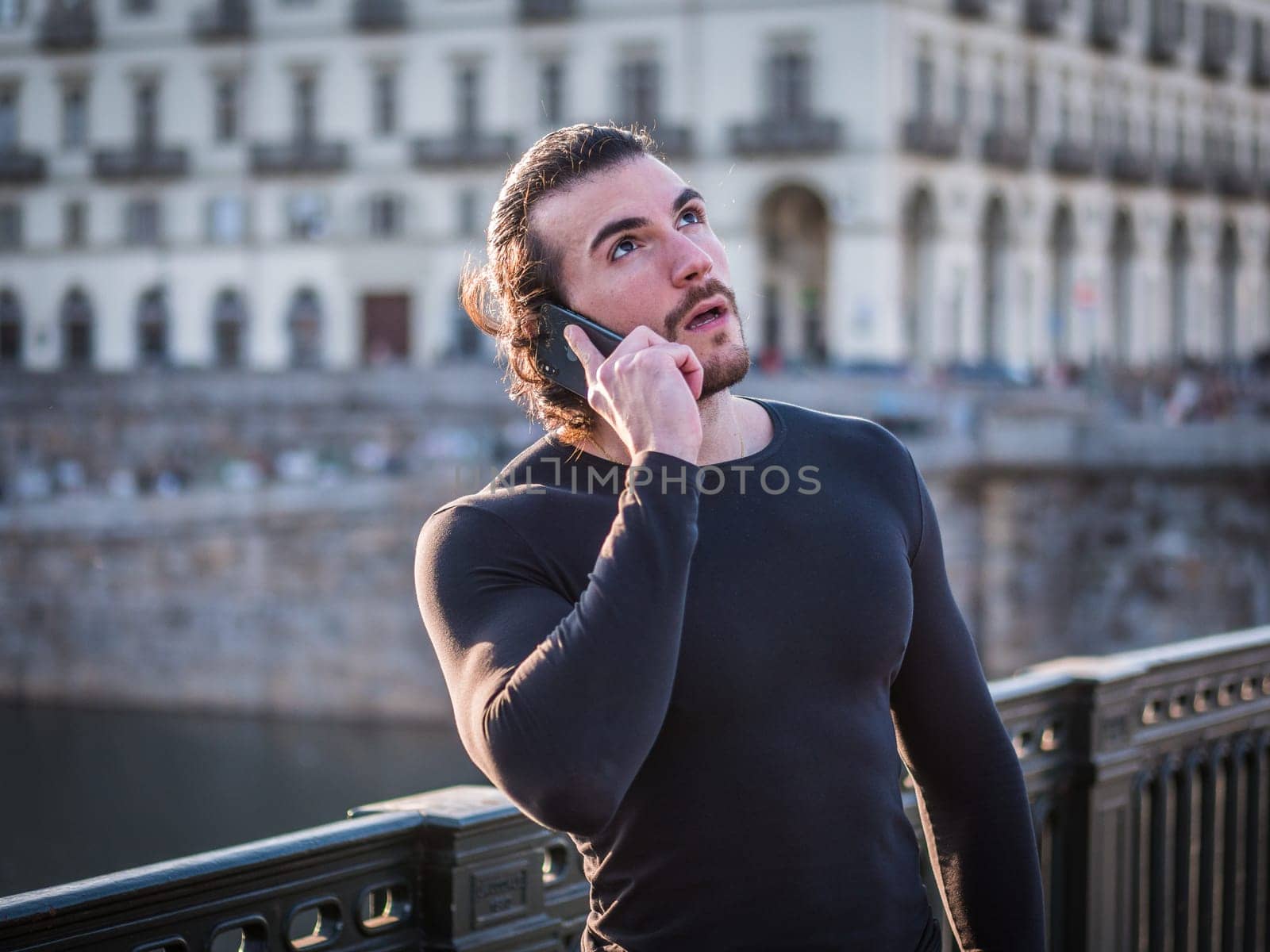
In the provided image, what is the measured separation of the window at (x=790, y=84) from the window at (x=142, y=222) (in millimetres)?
15026

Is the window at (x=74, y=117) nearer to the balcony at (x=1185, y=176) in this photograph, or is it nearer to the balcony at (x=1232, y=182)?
the balcony at (x=1185, y=176)

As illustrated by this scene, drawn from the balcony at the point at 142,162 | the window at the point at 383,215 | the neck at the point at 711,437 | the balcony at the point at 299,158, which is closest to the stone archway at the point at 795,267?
the window at the point at 383,215

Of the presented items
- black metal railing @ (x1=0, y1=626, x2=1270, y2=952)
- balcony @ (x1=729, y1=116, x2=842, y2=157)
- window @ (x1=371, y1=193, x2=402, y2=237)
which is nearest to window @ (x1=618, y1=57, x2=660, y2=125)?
balcony @ (x1=729, y1=116, x2=842, y2=157)

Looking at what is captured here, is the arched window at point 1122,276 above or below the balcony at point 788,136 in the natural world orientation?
below

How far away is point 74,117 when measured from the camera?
41000 mm

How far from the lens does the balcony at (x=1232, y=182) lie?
1816 inches

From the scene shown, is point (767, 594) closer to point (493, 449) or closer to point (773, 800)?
point (773, 800)

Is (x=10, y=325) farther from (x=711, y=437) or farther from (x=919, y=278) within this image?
(x=711, y=437)

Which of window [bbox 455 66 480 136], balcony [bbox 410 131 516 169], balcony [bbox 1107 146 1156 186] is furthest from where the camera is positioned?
balcony [bbox 1107 146 1156 186]

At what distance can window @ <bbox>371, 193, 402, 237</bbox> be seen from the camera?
39.2m

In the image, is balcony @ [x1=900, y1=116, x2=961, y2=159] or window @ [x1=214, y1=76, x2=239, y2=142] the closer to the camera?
balcony @ [x1=900, y1=116, x2=961, y2=159]

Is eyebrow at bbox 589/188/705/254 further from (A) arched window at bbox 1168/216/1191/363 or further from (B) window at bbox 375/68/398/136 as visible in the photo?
(A) arched window at bbox 1168/216/1191/363

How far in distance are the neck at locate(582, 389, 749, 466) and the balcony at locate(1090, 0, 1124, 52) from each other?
1638 inches

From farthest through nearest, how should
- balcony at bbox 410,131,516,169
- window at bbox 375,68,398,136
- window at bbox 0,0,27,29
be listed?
1. window at bbox 375,68,398,136
2. balcony at bbox 410,131,516,169
3. window at bbox 0,0,27,29
